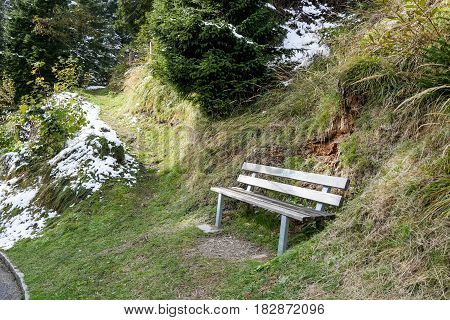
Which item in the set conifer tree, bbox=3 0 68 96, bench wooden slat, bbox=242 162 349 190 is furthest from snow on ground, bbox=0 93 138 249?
conifer tree, bbox=3 0 68 96

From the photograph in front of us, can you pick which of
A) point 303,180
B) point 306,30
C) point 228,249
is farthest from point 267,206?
point 306,30

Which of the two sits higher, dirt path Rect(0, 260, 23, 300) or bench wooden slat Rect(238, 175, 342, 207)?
bench wooden slat Rect(238, 175, 342, 207)

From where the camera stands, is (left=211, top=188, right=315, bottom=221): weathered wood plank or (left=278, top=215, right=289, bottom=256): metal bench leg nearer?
(left=211, top=188, right=315, bottom=221): weathered wood plank

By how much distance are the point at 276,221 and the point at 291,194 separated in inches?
22.6

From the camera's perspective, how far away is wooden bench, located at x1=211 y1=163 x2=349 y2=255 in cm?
405

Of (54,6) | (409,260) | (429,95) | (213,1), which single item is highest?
(54,6)

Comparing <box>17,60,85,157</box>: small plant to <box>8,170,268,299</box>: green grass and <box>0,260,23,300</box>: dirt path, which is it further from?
<box>0,260,23,300</box>: dirt path

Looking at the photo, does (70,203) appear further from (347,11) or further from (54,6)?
(54,6)

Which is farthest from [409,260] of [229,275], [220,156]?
[220,156]

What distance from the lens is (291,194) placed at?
480 centimetres

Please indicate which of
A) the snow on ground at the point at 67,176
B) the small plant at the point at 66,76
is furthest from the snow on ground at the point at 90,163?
the small plant at the point at 66,76

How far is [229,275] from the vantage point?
154 inches

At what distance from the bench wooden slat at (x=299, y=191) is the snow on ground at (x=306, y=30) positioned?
3.10 m
